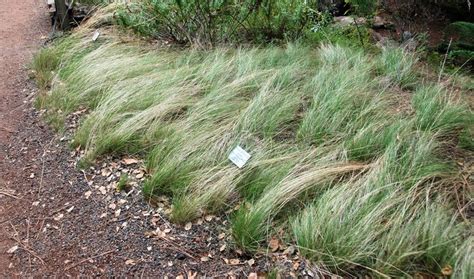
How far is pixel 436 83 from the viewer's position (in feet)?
12.1

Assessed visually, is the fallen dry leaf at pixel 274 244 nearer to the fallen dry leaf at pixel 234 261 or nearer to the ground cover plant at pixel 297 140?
the ground cover plant at pixel 297 140

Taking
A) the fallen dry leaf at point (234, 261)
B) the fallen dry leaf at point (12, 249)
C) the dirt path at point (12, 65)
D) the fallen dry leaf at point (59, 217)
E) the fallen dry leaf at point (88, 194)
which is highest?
the fallen dry leaf at point (234, 261)

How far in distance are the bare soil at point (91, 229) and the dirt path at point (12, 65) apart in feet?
0.05

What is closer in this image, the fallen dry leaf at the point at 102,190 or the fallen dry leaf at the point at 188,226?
the fallen dry leaf at the point at 188,226

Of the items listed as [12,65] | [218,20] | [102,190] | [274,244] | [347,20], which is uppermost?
[218,20]

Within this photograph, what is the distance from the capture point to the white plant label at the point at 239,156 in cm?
288

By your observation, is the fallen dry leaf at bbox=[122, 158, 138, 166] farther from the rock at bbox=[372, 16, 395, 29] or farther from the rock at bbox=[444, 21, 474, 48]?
the rock at bbox=[372, 16, 395, 29]

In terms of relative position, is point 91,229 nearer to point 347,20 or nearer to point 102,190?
point 102,190

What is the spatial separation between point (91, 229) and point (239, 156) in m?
1.01

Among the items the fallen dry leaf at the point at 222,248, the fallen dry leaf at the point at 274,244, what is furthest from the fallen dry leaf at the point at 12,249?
the fallen dry leaf at the point at 274,244

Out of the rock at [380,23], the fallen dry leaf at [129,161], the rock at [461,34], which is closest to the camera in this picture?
the fallen dry leaf at [129,161]

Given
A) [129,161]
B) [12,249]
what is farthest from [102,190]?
[12,249]

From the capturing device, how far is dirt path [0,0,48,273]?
10.5ft

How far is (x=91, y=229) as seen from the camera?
9.05 ft
